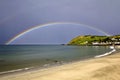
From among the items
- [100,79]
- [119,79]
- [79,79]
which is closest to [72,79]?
[79,79]

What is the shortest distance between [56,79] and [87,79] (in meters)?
2.10

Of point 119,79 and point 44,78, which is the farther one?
point 44,78

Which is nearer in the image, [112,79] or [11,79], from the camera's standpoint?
[112,79]

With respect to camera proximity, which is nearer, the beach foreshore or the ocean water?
the beach foreshore

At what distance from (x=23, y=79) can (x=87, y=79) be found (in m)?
4.35

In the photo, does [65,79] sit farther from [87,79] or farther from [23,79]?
[23,79]

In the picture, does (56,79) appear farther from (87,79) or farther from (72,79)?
(87,79)

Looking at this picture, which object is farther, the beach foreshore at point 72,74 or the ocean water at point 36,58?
the ocean water at point 36,58

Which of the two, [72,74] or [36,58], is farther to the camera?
[36,58]

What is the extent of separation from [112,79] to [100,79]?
78 cm

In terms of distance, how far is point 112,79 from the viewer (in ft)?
42.2

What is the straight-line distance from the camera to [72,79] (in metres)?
13.2

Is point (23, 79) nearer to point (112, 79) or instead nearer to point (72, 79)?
point (72, 79)

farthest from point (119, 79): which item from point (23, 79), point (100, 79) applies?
point (23, 79)
